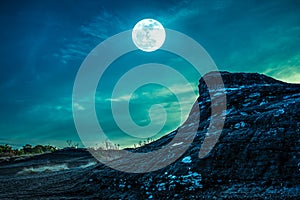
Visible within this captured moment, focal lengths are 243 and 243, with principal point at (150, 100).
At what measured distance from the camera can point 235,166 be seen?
20.1ft

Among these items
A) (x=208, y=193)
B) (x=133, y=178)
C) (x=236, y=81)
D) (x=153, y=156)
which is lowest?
(x=208, y=193)

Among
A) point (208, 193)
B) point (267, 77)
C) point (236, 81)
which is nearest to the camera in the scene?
point (208, 193)

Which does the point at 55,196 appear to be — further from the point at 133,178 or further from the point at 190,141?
the point at 190,141

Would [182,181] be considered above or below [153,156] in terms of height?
below

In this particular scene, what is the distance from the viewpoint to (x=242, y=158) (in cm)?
621

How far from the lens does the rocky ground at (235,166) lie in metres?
5.46

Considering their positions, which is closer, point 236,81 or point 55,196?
point 55,196

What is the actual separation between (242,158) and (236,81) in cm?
469

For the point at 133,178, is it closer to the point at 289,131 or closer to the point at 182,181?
the point at 182,181

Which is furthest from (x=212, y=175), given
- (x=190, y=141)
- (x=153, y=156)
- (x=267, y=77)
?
(x=267, y=77)

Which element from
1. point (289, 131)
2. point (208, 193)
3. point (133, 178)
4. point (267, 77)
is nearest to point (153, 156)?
point (133, 178)

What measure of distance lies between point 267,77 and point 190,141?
5.59 m

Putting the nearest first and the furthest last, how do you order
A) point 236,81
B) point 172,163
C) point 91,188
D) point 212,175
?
point 212,175, point 172,163, point 91,188, point 236,81

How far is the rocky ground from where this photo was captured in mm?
5457
